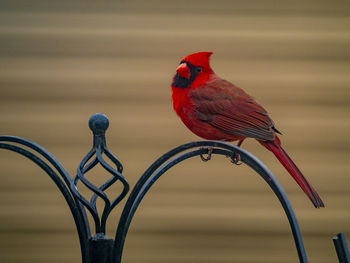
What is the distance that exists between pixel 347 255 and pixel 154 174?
50 centimetres

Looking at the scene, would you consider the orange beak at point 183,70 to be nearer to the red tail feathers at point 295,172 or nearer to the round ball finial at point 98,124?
the red tail feathers at point 295,172

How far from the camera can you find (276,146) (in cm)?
175

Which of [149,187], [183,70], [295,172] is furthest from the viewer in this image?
[183,70]

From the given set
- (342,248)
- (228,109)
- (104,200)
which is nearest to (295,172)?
(228,109)

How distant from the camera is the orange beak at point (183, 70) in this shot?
6.04 ft

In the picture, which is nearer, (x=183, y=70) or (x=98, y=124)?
(x=98, y=124)

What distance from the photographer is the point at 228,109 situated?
1.92 m

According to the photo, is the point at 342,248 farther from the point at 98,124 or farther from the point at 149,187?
the point at 98,124

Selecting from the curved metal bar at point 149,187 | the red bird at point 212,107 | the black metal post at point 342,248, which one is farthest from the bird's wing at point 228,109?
the black metal post at point 342,248

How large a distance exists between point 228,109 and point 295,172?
0.47 m

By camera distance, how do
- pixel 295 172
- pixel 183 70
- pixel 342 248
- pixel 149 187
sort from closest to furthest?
pixel 342 248 < pixel 149 187 < pixel 295 172 < pixel 183 70

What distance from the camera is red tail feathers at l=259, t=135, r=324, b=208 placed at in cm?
144

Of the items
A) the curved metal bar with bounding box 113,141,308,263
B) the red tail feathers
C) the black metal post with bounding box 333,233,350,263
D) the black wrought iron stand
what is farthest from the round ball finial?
the red tail feathers

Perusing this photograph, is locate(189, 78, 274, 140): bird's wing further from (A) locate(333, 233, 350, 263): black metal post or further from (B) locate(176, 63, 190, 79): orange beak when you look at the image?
(A) locate(333, 233, 350, 263): black metal post
